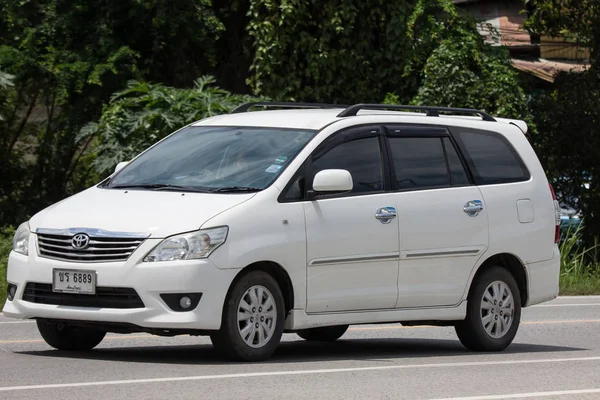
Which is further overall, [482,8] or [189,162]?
[482,8]

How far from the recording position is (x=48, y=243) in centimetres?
971

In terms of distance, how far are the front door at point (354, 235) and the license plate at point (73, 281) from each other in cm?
158

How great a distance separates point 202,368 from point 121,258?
902 mm

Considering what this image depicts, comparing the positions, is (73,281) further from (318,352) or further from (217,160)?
(318,352)

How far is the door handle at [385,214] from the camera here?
10555 millimetres

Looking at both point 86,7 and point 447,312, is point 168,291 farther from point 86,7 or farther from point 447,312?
point 86,7

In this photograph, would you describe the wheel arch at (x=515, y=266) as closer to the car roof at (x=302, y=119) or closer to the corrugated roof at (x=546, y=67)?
the car roof at (x=302, y=119)

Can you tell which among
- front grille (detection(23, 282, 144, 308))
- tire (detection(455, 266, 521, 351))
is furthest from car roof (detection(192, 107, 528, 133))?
front grille (detection(23, 282, 144, 308))

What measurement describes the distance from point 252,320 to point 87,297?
3.69ft

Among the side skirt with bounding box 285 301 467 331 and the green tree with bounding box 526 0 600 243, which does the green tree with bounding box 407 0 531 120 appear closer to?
the green tree with bounding box 526 0 600 243

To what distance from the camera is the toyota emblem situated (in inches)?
372

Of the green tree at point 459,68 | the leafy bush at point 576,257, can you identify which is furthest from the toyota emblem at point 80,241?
the green tree at point 459,68

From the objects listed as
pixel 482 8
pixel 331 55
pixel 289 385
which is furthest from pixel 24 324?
pixel 482 8

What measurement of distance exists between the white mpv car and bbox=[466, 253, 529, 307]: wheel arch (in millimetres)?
14
